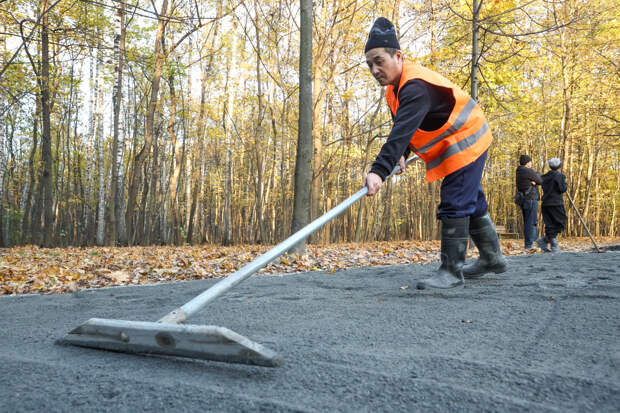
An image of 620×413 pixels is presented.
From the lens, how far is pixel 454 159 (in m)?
2.93

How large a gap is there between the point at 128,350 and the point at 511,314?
6.05 feet

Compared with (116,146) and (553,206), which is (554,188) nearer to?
(553,206)

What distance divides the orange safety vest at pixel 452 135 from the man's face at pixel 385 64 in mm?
59

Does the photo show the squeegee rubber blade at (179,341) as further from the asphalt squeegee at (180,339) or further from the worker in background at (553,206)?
the worker in background at (553,206)

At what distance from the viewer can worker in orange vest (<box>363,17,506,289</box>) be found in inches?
107

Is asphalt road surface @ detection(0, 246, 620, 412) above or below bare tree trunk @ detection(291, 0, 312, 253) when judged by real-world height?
below

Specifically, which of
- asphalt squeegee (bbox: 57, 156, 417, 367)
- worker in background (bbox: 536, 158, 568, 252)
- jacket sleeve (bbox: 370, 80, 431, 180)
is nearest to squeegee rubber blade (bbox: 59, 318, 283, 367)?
asphalt squeegee (bbox: 57, 156, 417, 367)

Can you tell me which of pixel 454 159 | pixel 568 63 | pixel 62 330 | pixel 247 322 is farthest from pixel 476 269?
pixel 568 63

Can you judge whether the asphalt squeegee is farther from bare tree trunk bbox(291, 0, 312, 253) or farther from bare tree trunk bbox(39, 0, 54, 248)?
bare tree trunk bbox(39, 0, 54, 248)

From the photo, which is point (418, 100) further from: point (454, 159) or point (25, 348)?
Result: point (25, 348)

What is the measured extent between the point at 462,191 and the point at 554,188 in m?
6.64

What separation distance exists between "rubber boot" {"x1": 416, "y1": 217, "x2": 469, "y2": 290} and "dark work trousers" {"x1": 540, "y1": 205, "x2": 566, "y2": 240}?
20.4 feet

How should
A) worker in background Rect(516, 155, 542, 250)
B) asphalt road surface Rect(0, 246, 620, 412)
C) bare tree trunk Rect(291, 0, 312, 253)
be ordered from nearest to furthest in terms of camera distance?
1. asphalt road surface Rect(0, 246, 620, 412)
2. bare tree trunk Rect(291, 0, 312, 253)
3. worker in background Rect(516, 155, 542, 250)

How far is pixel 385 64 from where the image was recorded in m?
2.85
